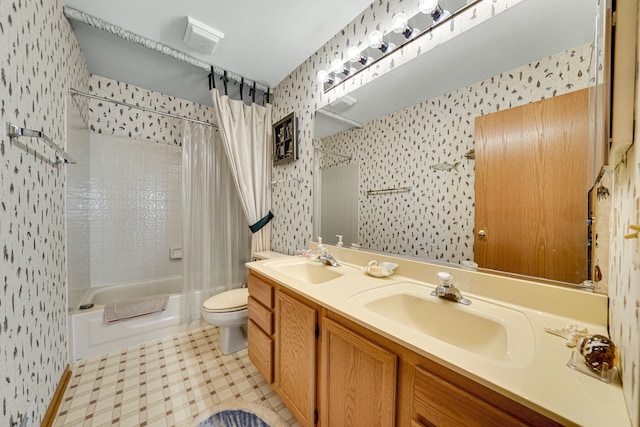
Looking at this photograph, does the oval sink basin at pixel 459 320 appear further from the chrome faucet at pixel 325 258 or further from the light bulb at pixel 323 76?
the light bulb at pixel 323 76

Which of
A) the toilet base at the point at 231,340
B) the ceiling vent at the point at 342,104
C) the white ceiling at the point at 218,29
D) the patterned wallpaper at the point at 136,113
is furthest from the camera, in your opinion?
the patterned wallpaper at the point at 136,113

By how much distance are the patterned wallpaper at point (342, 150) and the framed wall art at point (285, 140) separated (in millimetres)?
60

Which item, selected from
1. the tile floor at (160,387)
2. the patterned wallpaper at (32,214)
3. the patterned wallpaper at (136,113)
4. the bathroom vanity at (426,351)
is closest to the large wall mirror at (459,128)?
the bathroom vanity at (426,351)

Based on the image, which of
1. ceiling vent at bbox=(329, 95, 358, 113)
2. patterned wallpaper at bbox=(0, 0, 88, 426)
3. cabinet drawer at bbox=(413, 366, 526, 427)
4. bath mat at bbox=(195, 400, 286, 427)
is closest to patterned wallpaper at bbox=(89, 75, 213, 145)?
patterned wallpaper at bbox=(0, 0, 88, 426)

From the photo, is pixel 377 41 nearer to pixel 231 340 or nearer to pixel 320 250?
pixel 320 250

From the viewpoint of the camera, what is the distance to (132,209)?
8.11 feet

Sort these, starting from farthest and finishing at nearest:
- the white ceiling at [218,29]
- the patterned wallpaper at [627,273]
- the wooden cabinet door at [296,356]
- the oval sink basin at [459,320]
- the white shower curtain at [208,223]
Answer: the white shower curtain at [208,223]
the white ceiling at [218,29]
the wooden cabinet door at [296,356]
the oval sink basin at [459,320]
the patterned wallpaper at [627,273]

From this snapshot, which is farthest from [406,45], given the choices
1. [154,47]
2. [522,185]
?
[154,47]

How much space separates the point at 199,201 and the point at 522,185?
2.43 meters

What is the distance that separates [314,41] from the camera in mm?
1790

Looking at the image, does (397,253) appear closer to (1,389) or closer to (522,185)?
(522,185)

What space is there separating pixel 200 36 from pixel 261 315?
200 centimetres

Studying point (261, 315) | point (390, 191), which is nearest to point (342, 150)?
point (390, 191)

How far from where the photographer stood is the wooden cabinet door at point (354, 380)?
28.4 inches
